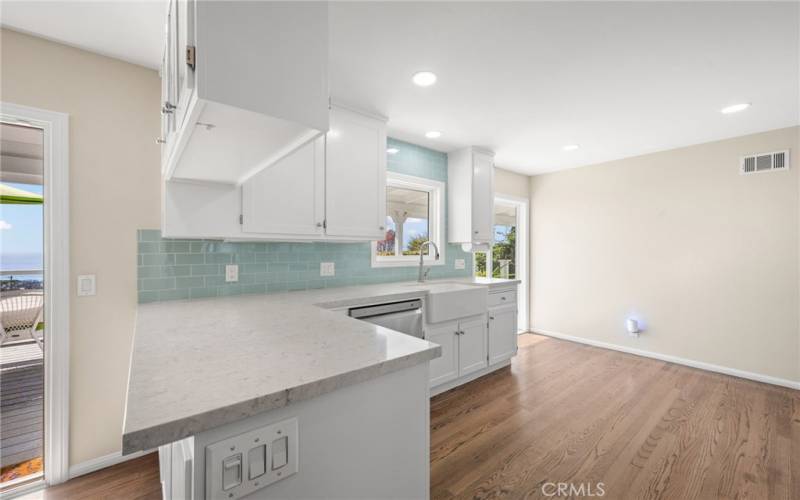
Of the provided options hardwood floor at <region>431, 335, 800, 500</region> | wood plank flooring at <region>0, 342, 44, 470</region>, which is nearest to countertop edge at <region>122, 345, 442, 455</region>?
hardwood floor at <region>431, 335, 800, 500</region>

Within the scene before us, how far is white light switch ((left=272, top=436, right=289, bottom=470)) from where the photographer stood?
713mm

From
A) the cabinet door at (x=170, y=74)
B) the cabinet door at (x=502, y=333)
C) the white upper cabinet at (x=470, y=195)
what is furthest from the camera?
the white upper cabinet at (x=470, y=195)

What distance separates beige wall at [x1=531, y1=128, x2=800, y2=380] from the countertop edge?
162 inches

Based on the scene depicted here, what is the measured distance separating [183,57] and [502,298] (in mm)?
3203

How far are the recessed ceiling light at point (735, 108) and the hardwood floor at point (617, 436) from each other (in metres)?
2.38

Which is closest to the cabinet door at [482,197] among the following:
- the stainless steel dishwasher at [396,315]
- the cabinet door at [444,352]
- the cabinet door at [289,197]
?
the cabinet door at [444,352]

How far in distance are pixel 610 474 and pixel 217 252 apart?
2748 mm

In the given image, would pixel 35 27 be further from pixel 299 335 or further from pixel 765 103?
pixel 765 103

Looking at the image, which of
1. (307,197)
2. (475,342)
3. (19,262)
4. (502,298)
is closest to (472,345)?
(475,342)

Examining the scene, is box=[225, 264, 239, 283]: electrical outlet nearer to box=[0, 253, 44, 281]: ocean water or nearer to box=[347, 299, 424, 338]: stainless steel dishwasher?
box=[347, 299, 424, 338]: stainless steel dishwasher

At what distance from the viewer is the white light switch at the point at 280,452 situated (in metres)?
0.71

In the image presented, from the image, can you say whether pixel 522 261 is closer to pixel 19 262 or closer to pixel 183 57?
pixel 183 57

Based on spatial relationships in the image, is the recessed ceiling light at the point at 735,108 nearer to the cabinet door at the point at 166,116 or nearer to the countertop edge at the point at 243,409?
the countertop edge at the point at 243,409

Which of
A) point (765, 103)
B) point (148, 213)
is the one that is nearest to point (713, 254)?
point (765, 103)
